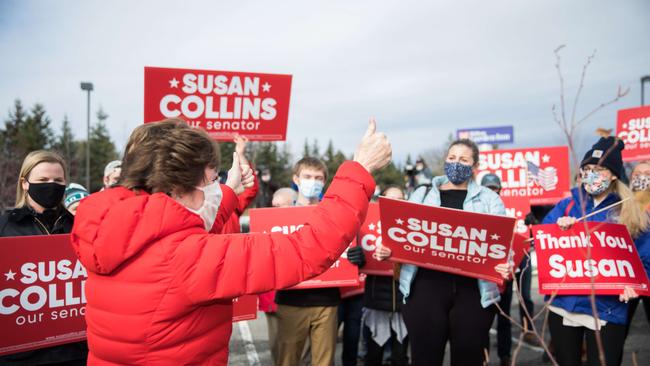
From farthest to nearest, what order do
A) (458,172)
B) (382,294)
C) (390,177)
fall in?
(390,177) → (382,294) → (458,172)

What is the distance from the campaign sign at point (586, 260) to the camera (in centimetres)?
350

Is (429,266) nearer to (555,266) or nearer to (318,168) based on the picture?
(555,266)

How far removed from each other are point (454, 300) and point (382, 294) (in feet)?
4.94

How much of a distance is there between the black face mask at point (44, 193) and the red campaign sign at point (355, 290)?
114 inches

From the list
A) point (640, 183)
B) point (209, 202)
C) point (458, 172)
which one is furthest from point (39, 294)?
point (640, 183)

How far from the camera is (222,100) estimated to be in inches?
184

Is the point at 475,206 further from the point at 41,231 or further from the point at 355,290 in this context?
the point at 41,231

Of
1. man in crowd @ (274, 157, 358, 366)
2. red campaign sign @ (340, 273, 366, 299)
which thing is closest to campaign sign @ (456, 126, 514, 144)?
red campaign sign @ (340, 273, 366, 299)

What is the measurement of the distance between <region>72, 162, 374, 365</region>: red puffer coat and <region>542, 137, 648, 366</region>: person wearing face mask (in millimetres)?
2441

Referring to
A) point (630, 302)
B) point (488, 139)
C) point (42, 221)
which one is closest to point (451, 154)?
point (630, 302)

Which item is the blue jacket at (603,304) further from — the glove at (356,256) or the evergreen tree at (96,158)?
the evergreen tree at (96,158)

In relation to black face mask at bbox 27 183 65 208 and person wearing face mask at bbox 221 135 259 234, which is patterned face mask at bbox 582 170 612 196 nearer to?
person wearing face mask at bbox 221 135 259 234

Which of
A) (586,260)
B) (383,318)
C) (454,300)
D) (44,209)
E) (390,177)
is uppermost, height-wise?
(44,209)

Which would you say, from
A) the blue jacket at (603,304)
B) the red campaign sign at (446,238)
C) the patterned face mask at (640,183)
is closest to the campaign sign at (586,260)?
the blue jacket at (603,304)
